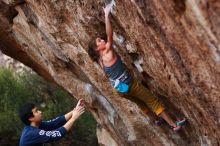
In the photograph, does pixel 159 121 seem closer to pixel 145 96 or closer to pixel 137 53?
pixel 145 96

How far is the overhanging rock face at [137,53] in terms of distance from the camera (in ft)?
17.4

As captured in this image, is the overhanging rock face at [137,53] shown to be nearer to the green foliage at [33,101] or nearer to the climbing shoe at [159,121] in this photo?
the climbing shoe at [159,121]

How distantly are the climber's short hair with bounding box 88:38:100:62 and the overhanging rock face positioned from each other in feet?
0.31

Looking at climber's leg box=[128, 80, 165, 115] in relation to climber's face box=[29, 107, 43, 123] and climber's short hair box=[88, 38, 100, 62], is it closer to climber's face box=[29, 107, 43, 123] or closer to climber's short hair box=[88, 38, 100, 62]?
climber's short hair box=[88, 38, 100, 62]

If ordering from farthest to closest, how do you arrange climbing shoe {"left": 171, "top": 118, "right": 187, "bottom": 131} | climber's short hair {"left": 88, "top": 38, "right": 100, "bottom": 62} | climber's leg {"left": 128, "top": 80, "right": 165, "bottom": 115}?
climber's short hair {"left": 88, "top": 38, "right": 100, "bottom": 62}, climbing shoe {"left": 171, "top": 118, "right": 187, "bottom": 131}, climber's leg {"left": 128, "top": 80, "right": 165, "bottom": 115}

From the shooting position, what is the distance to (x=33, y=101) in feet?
76.9

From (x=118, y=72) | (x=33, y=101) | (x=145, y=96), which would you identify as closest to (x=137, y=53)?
(x=118, y=72)

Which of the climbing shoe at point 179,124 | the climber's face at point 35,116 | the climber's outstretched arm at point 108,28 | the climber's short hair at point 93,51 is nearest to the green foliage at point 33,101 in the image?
the climber's short hair at point 93,51

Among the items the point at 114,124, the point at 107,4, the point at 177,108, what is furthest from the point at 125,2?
the point at 114,124

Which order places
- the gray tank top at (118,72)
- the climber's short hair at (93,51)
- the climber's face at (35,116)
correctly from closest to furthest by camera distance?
the gray tank top at (118,72) < the climber's face at (35,116) < the climber's short hair at (93,51)

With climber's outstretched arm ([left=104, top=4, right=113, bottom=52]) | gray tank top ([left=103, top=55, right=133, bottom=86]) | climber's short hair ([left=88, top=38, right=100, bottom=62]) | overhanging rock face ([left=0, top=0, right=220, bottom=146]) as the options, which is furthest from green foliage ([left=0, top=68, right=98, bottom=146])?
climber's outstretched arm ([left=104, top=4, right=113, bottom=52])

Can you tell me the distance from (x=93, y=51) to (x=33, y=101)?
618 inches

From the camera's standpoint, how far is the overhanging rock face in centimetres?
529

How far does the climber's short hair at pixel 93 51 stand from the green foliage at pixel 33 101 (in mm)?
13475
